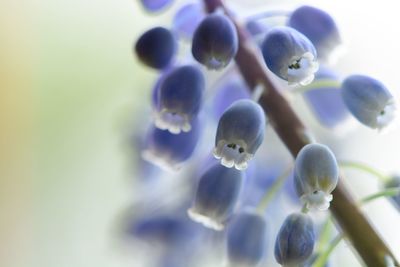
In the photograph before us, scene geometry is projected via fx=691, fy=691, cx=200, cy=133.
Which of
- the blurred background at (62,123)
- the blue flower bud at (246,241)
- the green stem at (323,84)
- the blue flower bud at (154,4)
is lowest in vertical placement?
the blurred background at (62,123)

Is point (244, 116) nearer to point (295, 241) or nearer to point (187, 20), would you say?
point (295, 241)

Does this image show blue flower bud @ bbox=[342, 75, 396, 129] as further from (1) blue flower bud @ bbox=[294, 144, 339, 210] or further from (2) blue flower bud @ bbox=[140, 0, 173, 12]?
(2) blue flower bud @ bbox=[140, 0, 173, 12]

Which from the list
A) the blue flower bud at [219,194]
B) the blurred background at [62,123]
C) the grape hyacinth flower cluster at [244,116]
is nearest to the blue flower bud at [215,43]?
the grape hyacinth flower cluster at [244,116]

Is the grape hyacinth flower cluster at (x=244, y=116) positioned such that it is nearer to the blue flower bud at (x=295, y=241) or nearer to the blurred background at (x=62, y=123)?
the blue flower bud at (x=295, y=241)

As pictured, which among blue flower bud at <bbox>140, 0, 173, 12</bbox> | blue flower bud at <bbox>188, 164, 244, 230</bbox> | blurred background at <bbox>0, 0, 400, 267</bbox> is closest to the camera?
blue flower bud at <bbox>188, 164, 244, 230</bbox>

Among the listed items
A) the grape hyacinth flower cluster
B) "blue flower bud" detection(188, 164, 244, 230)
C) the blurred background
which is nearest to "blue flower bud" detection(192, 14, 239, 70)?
the grape hyacinth flower cluster

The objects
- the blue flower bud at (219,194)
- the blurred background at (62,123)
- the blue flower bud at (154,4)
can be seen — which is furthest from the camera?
the blurred background at (62,123)
